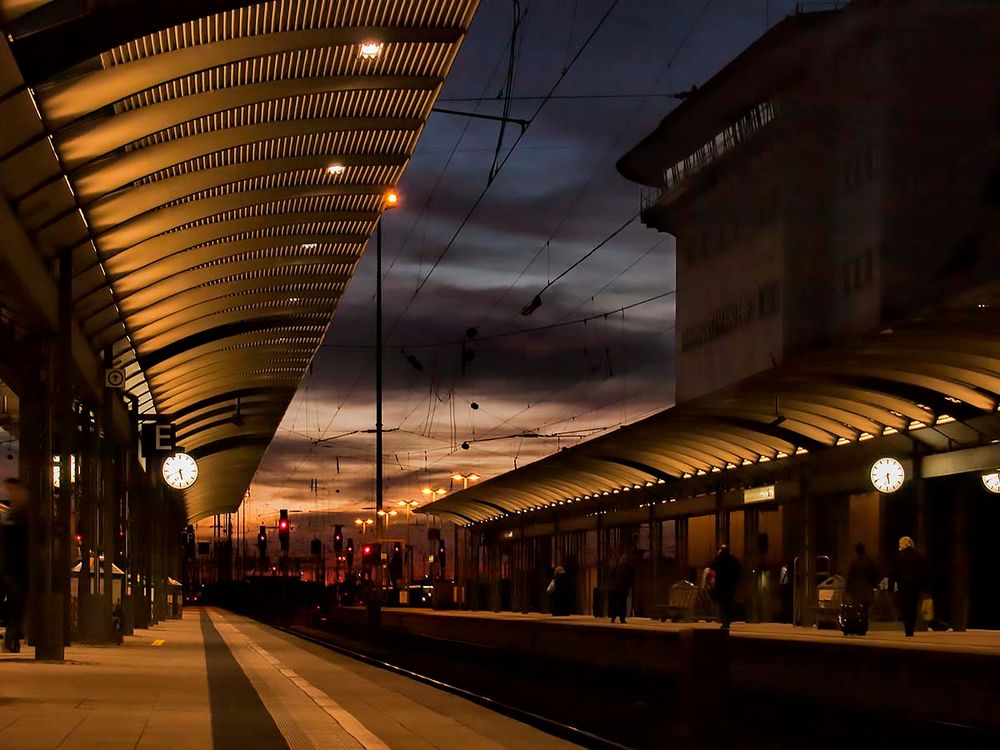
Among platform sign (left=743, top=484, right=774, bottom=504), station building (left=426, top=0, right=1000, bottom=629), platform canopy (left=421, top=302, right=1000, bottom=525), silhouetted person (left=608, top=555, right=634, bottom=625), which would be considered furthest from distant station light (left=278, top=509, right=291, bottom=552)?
platform sign (left=743, top=484, right=774, bottom=504)

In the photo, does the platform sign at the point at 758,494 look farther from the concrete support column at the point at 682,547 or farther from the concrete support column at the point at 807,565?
the concrete support column at the point at 682,547

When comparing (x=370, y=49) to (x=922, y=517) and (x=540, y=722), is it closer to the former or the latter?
(x=540, y=722)

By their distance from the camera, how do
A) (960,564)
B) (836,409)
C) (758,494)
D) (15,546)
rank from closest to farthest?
1. (15,546)
2. (836,409)
3. (960,564)
4. (758,494)

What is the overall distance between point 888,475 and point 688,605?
8.74m

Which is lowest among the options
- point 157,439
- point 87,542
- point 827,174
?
point 87,542

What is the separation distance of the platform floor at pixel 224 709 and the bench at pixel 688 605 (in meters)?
13.4

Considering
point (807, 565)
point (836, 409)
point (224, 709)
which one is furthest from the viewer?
point (807, 565)

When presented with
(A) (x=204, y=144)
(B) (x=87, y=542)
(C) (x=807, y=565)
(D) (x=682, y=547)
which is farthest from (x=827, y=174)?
(A) (x=204, y=144)

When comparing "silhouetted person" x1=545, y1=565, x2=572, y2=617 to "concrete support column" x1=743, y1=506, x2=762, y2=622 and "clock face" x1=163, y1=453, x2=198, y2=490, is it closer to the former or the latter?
"concrete support column" x1=743, y1=506, x2=762, y2=622

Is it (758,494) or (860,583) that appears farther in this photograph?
(758,494)

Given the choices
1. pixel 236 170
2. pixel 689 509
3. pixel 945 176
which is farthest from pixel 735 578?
pixel 945 176

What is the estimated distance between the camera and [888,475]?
25422 millimetres

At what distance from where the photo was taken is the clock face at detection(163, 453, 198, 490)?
29312mm

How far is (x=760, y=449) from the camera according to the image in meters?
29.6
